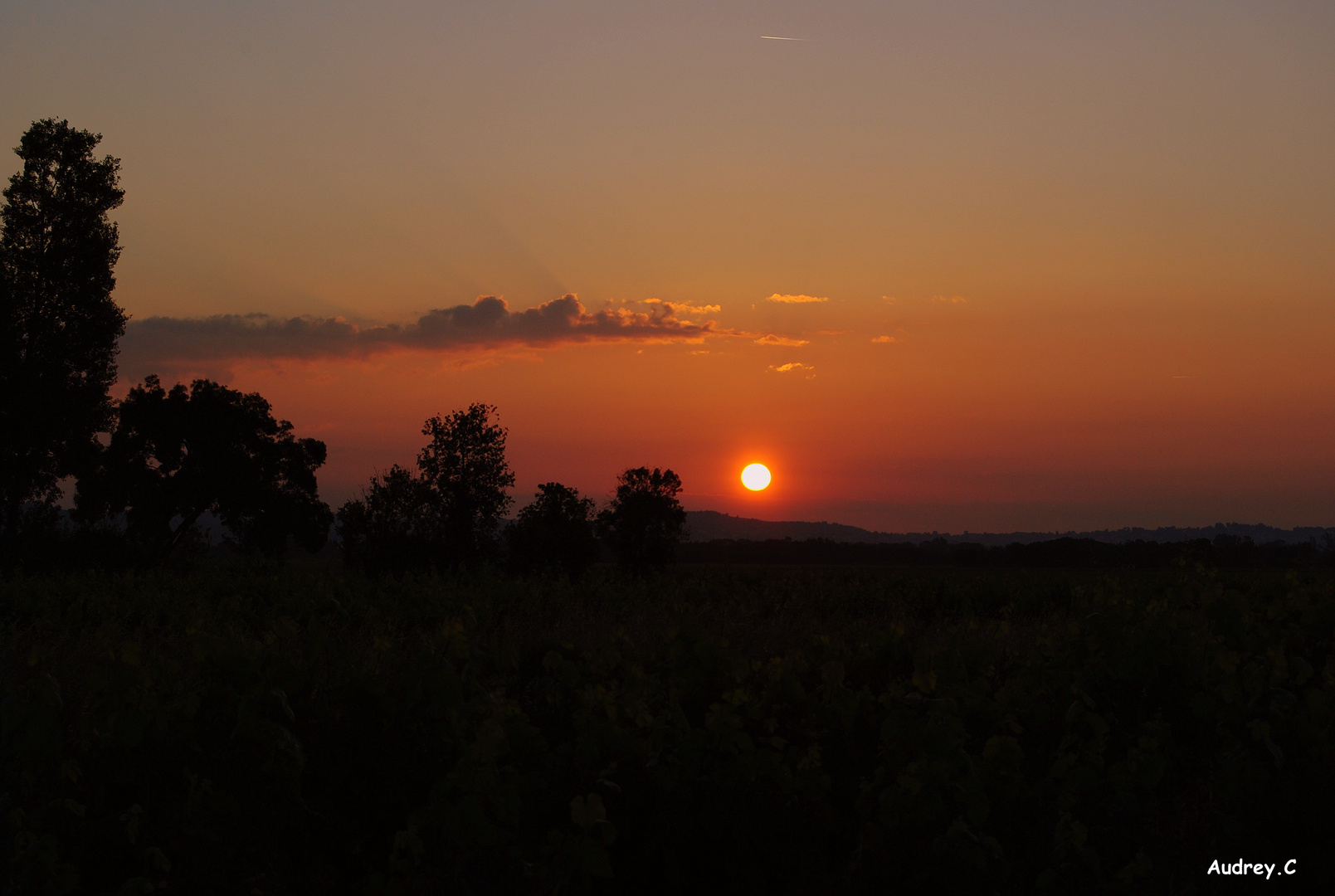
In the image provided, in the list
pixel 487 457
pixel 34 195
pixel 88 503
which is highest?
pixel 34 195

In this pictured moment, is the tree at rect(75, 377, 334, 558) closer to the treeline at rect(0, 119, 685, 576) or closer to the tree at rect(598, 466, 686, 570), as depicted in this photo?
the treeline at rect(0, 119, 685, 576)

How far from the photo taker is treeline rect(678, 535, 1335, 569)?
194ft

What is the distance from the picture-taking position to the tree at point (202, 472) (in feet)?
128

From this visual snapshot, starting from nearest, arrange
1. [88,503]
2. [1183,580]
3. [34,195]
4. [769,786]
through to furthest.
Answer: [769,786] < [1183,580] < [34,195] < [88,503]

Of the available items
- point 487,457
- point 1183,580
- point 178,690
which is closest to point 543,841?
point 178,690

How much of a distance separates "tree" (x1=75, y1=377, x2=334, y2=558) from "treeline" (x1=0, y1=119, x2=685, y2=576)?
0.24 feet

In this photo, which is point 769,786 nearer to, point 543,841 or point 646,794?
point 646,794

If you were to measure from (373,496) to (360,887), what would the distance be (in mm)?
31784

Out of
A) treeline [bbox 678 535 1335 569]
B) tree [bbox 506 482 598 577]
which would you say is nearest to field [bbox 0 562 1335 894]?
tree [bbox 506 482 598 577]

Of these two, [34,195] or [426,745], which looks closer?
A: [426,745]

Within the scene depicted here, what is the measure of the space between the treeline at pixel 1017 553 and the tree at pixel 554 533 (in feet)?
69.9

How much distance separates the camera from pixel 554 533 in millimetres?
34188

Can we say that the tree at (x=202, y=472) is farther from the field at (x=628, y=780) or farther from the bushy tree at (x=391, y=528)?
the field at (x=628, y=780)

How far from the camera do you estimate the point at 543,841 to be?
4691 millimetres
